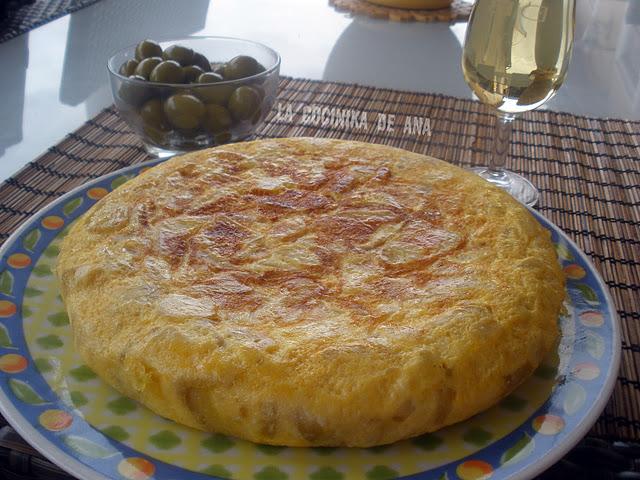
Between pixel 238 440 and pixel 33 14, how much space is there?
7.93 feet

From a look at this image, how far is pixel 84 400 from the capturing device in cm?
→ 75

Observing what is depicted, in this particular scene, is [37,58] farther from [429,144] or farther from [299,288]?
[299,288]

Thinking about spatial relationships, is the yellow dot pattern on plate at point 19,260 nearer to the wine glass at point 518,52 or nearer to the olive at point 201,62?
the olive at point 201,62

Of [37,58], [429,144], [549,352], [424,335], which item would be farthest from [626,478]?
[37,58]

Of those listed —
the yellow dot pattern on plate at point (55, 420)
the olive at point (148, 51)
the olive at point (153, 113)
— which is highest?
the yellow dot pattern on plate at point (55, 420)

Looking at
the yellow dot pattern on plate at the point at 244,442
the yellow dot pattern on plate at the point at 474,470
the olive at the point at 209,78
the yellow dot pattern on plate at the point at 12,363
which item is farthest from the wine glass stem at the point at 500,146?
the yellow dot pattern on plate at the point at 12,363

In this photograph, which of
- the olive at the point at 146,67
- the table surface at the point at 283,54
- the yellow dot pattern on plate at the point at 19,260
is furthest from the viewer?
the table surface at the point at 283,54

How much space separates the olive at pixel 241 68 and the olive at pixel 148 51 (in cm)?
16

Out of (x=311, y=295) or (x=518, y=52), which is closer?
(x=311, y=295)

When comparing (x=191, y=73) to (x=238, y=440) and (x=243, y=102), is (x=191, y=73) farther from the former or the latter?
(x=238, y=440)

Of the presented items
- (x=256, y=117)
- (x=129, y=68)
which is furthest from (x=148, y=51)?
(x=256, y=117)

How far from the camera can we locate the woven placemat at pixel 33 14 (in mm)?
2395

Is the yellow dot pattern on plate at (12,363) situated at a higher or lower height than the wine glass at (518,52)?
lower

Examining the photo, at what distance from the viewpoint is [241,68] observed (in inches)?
61.2
